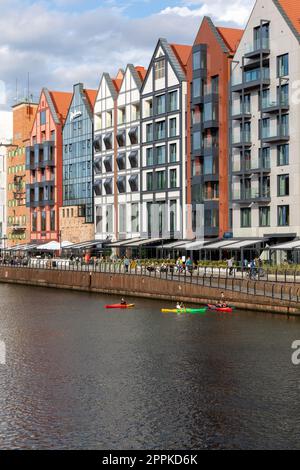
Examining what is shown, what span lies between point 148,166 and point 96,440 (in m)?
83.8

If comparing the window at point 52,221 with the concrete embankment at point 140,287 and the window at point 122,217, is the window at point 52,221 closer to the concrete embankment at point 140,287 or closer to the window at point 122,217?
the window at point 122,217

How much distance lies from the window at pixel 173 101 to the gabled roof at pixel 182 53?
3.85 meters

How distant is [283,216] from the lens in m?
85.8

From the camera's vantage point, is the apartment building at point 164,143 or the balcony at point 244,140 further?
the apartment building at point 164,143

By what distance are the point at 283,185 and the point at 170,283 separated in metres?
19.9

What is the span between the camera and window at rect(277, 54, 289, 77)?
8505 cm

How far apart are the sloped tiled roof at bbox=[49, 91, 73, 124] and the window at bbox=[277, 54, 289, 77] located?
59.8 meters

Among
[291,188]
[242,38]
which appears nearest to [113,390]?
[291,188]

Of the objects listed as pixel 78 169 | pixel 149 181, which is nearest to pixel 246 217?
pixel 149 181

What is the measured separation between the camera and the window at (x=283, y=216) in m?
85.2

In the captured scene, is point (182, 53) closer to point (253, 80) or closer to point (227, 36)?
point (227, 36)

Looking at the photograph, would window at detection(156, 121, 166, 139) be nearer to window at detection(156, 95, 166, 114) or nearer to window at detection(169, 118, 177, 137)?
window at detection(156, 95, 166, 114)

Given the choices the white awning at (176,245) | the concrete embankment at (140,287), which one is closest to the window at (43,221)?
the concrete embankment at (140,287)

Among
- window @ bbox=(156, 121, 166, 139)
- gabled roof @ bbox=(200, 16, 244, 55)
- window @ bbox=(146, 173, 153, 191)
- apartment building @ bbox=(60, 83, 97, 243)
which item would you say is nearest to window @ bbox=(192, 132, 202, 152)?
window @ bbox=(156, 121, 166, 139)
